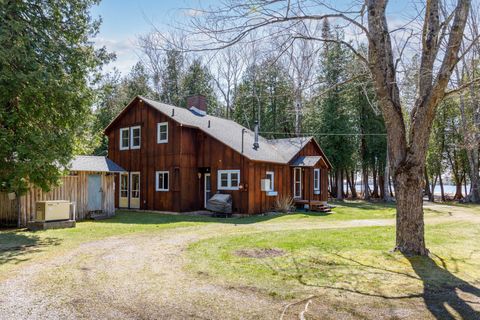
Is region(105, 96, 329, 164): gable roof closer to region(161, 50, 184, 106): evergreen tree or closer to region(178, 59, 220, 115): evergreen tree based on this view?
region(178, 59, 220, 115): evergreen tree

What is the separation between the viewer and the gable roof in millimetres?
18328

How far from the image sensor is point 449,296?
524 cm

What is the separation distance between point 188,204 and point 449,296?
14647 millimetres

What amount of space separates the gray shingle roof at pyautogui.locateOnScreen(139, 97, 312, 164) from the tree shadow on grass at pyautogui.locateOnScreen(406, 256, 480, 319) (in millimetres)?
10865

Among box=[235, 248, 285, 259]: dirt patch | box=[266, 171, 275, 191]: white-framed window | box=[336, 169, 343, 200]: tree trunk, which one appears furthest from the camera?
box=[336, 169, 343, 200]: tree trunk

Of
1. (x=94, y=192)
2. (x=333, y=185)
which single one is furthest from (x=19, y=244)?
(x=333, y=185)

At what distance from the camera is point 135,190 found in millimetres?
20406

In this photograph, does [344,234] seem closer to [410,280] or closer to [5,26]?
[410,280]

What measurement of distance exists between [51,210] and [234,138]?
9.81 metres

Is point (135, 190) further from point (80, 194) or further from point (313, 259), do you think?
point (313, 259)

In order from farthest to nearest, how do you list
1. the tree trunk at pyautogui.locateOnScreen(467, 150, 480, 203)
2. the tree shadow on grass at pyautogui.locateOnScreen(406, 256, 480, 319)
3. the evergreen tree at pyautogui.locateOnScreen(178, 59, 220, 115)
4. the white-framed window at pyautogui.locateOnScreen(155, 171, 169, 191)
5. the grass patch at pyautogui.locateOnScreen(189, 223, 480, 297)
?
1. the evergreen tree at pyautogui.locateOnScreen(178, 59, 220, 115)
2. the tree trunk at pyautogui.locateOnScreen(467, 150, 480, 203)
3. the white-framed window at pyautogui.locateOnScreen(155, 171, 169, 191)
4. the grass patch at pyautogui.locateOnScreen(189, 223, 480, 297)
5. the tree shadow on grass at pyautogui.locateOnScreen(406, 256, 480, 319)

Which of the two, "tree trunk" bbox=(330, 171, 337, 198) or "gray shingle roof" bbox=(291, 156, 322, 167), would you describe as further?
"tree trunk" bbox=(330, 171, 337, 198)

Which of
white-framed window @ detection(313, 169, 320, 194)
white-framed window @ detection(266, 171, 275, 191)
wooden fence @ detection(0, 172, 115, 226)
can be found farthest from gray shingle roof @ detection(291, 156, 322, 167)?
wooden fence @ detection(0, 172, 115, 226)

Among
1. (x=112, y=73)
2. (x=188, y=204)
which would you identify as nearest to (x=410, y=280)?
(x=188, y=204)
